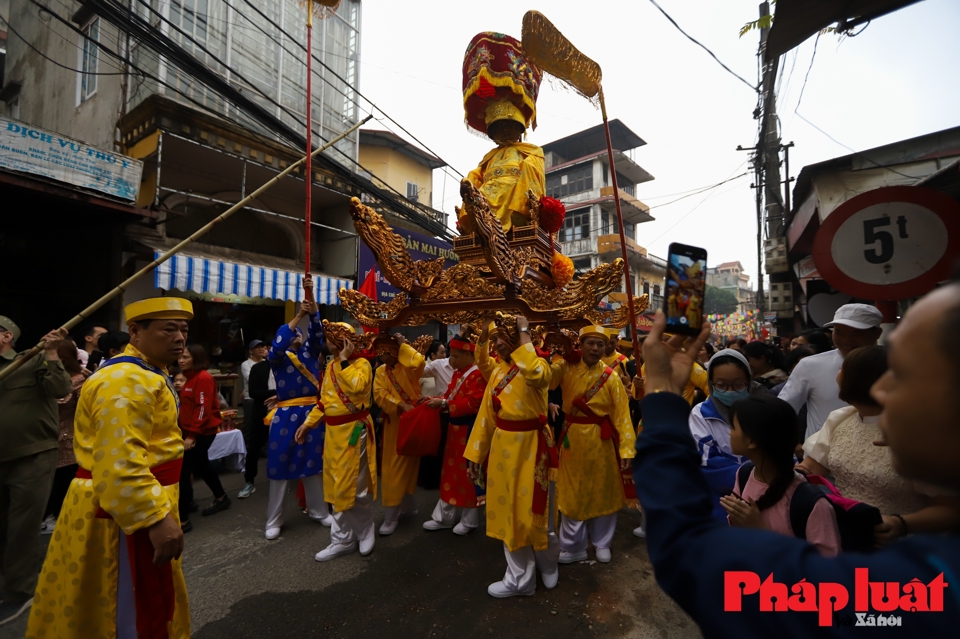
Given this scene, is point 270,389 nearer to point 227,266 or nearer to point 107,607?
point 227,266

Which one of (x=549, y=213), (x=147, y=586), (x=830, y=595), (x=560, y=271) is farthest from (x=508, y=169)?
(x=830, y=595)

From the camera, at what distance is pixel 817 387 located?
293cm

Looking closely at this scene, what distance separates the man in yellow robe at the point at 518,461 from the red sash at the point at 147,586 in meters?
1.84

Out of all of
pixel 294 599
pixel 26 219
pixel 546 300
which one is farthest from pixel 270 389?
pixel 26 219

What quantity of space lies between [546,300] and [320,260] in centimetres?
922

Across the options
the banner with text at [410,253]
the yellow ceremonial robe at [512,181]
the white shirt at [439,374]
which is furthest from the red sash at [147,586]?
the banner with text at [410,253]

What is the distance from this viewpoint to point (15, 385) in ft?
10.1

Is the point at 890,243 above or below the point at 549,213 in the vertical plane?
below

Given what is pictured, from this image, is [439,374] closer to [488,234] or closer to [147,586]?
[488,234]

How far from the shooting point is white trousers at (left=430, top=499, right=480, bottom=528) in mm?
4180

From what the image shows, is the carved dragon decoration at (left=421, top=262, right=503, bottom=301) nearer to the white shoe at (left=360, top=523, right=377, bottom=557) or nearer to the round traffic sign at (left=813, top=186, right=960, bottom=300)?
the white shoe at (left=360, top=523, right=377, bottom=557)

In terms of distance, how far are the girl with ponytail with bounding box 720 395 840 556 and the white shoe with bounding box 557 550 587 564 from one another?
224 centimetres

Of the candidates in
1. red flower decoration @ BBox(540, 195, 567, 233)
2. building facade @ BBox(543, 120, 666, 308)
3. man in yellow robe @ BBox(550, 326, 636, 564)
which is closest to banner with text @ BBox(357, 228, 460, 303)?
red flower decoration @ BBox(540, 195, 567, 233)

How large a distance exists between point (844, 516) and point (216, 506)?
526cm
